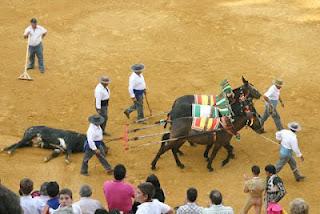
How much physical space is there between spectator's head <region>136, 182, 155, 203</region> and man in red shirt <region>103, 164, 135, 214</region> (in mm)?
1059

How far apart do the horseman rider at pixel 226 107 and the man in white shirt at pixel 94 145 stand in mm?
3004

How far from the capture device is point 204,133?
51.0ft

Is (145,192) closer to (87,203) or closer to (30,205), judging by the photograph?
(87,203)

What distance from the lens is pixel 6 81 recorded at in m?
19.9

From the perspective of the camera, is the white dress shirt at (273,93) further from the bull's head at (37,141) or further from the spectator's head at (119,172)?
the spectator's head at (119,172)

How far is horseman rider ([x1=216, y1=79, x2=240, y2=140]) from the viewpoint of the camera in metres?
15.6

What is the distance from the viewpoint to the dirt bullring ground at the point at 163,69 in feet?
51.1

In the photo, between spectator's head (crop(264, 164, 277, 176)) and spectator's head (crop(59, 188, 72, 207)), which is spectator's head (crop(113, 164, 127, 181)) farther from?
Answer: spectator's head (crop(264, 164, 277, 176))

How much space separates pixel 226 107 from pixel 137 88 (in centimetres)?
288

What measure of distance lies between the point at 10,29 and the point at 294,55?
1021 centimetres

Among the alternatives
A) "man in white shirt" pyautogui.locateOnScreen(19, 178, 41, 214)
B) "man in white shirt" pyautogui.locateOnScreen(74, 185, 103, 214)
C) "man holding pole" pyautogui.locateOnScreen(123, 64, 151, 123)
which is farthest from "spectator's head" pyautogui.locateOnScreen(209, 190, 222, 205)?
"man holding pole" pyautogui.locateOnScreen(123, 64, 151, 123)

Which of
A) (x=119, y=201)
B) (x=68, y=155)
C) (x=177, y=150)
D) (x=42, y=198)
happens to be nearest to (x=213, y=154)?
(x=177, y=150)

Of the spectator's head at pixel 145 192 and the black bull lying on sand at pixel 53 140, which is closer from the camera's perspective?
the spectator's head at pixel 145 192

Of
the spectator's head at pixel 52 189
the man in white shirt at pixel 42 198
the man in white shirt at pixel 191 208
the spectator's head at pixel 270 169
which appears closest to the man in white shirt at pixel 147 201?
the man in white shirt at pixel 191 208
